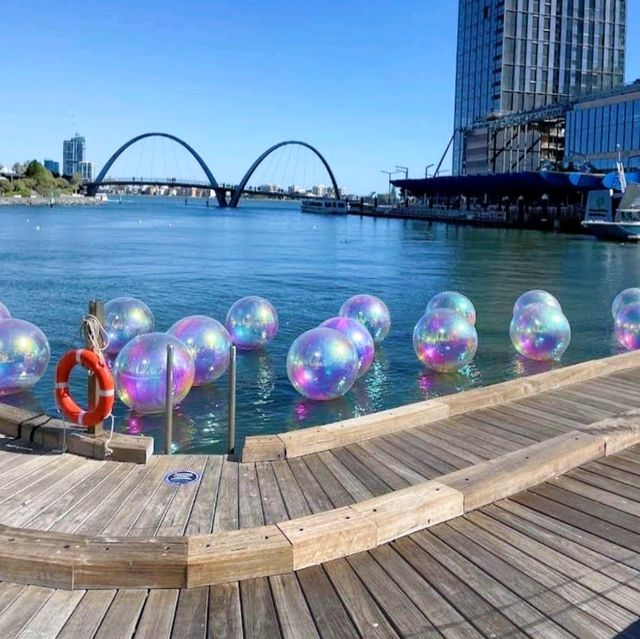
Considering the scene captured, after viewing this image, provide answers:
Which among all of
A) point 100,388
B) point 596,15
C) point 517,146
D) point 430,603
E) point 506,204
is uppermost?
point 596,15

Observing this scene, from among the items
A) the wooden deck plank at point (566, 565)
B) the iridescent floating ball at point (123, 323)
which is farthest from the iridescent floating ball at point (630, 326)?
the wooden deck plank at point (566, 565)

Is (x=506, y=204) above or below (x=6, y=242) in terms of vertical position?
above

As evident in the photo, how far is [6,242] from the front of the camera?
54.0 metres

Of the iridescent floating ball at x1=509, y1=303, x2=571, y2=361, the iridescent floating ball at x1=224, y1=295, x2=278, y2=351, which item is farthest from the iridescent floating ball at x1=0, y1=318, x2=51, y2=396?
the iridescent floating ball at x1=509, y1=303, x2=571, y2=361

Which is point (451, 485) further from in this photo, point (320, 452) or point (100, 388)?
point (100, 388)

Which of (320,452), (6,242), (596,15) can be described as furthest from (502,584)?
(596,15)

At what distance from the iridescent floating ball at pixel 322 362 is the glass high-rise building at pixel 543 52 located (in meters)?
136

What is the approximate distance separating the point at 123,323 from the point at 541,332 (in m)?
8.51

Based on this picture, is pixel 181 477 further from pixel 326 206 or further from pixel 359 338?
pixel 326 206

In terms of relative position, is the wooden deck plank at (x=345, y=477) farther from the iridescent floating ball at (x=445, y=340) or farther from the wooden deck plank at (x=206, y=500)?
the iridescent floating ball at (x=445, y=340)

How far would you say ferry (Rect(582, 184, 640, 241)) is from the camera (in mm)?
69438

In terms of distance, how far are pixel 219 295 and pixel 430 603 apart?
79.8 feet

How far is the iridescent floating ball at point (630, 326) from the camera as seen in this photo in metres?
16.1

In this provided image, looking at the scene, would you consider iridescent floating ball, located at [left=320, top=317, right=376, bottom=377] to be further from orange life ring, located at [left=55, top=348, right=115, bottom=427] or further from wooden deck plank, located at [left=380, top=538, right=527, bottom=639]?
wooden deck plank, located at [left=380, top=538, right=527, bottom=639]
